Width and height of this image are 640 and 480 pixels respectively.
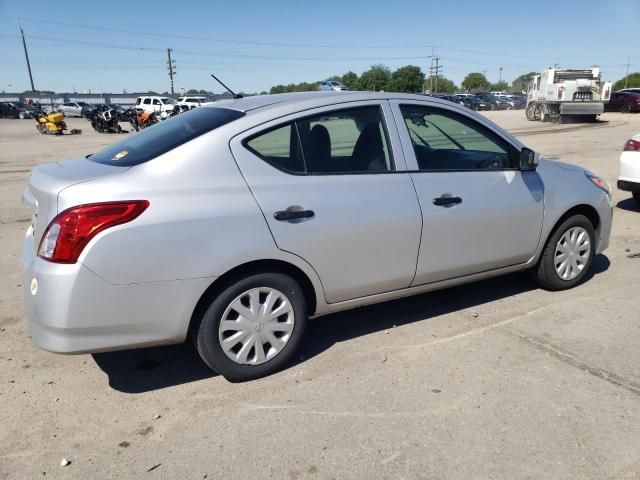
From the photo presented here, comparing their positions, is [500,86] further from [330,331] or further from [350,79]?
[330,331]

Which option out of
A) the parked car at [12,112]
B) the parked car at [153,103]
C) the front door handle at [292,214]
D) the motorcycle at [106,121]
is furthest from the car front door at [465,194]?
the parked car at [12,112]

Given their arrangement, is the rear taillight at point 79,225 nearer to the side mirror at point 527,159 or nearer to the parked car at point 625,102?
the side mirror at point 527,159

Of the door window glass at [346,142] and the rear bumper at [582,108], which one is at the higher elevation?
the door window glass at [346,142]

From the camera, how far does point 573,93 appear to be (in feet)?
91.6

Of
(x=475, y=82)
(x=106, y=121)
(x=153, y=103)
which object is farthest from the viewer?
(x=475, y=82)

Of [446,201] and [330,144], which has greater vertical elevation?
[330,144]

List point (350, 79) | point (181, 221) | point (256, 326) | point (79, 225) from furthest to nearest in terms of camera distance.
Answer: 1. point (350, 79)
2. point (256, 326)
3. point (181, 221)
4. point (79, 225)

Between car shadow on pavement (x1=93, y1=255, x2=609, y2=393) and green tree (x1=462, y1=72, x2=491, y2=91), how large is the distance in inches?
5496

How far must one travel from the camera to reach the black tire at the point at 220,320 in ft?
10.3

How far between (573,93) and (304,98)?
28317 mm

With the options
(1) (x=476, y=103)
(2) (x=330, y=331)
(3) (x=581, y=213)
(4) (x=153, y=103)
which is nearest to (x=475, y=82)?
(1) (x=476, y=103)

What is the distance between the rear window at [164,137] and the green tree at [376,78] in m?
97.8

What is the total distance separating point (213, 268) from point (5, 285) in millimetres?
3096

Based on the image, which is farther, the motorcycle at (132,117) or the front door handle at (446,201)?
the motorcycle at (132,117)
